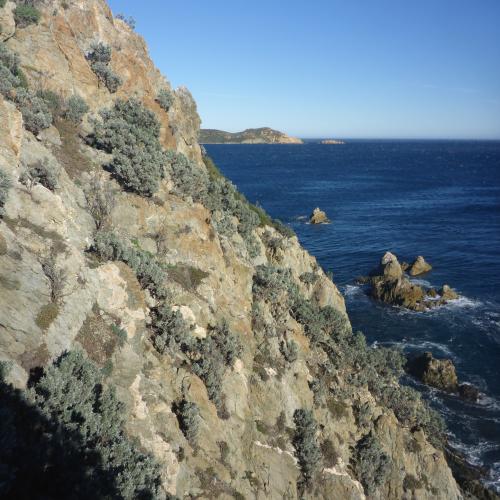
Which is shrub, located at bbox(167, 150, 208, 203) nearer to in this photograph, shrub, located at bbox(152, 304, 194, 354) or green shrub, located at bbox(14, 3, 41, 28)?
shrub, located at bbox(152, 304, 194, 354)

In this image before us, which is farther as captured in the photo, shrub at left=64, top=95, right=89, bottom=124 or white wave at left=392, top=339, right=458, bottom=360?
white wave at left=392, top=339, right=458, bottom=360

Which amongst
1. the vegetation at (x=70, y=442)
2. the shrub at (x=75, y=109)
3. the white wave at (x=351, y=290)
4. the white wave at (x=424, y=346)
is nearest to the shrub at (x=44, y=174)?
the shrub at (x=75, y=109)

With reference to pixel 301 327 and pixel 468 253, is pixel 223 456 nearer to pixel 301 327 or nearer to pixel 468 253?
pixel 301 327

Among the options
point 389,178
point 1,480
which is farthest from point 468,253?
point 389,178

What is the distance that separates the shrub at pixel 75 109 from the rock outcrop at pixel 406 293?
32.3 m

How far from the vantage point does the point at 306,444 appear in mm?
13852

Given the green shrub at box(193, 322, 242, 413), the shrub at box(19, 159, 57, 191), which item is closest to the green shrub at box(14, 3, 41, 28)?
the shrub at box(19, 159, 57, 191)

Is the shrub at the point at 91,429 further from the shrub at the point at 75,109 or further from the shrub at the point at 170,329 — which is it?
the shrub at the point at 75,109

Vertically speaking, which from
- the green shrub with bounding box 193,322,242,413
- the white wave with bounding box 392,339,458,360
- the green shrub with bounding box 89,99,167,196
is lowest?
the white wave with bounding box 392,339,458,360

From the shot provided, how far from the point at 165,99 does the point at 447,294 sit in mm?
32506

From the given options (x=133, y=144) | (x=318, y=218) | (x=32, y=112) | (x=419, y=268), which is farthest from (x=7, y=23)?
(x=318, y=218)

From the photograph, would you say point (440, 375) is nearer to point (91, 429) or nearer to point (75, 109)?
point (91, 429)

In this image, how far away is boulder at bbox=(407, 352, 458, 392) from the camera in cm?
2712

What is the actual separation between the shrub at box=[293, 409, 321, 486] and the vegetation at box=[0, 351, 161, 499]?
247 inches
